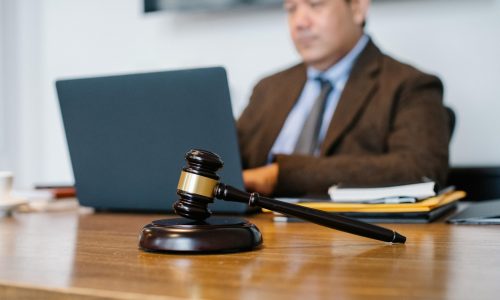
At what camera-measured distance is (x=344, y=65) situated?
1.93m

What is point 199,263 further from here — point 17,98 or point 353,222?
point 17,98

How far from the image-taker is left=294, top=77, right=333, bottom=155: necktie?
5.89 feet

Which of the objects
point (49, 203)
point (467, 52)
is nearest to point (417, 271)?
point (49, 203)

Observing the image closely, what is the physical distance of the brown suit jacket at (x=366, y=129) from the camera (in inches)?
54.9

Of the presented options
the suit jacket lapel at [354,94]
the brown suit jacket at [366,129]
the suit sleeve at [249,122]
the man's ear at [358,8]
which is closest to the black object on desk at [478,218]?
the brown suit jacket at [366,129]

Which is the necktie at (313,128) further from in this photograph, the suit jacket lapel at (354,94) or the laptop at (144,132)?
the laptop at (144,132)

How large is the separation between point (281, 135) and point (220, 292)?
145 cm

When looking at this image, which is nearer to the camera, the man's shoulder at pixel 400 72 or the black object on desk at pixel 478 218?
the black object on desk at pixel 478 218

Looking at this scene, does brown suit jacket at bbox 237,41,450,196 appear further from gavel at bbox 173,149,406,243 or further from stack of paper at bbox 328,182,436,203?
gavel at bbox 173,149,406,243

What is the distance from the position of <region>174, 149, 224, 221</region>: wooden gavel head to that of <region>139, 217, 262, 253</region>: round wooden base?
2 centimetres

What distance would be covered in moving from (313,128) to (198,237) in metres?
1.19

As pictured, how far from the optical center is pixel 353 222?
704 mm

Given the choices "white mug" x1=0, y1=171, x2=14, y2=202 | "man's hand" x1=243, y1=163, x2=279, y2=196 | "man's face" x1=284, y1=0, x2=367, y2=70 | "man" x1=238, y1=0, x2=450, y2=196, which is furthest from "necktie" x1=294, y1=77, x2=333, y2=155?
"white mug" x1=0, y1=171, x2=14, y2=202

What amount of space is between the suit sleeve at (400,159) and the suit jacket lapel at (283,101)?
36cm
